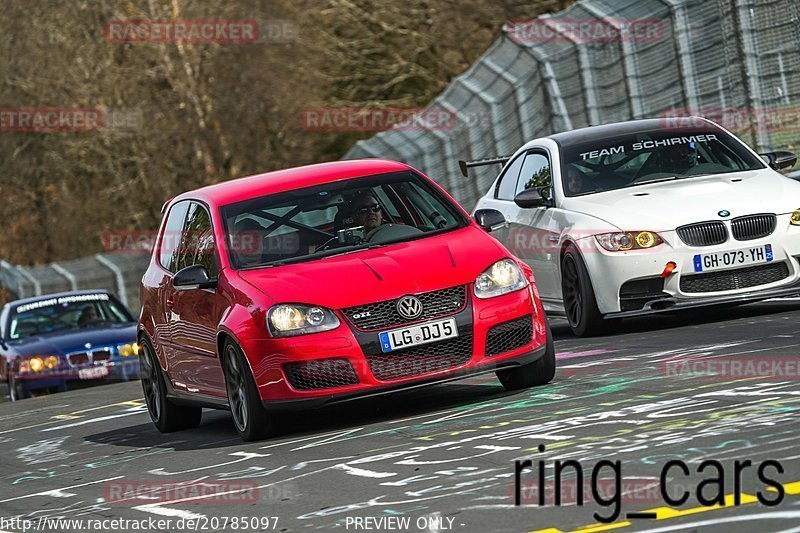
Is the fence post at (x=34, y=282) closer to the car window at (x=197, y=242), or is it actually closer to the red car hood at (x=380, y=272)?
the car window at (x=197, y=242)

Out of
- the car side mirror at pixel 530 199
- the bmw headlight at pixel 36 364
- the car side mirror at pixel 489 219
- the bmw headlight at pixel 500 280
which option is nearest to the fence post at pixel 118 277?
the bmw headlight at pixel 36 364

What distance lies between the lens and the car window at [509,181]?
51.2 feet

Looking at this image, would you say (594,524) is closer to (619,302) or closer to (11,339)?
(619,302)

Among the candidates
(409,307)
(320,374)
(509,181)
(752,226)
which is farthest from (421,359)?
(509,181)

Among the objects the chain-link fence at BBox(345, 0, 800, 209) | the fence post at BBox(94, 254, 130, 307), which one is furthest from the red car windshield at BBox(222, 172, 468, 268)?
the fence post at BBox(94, 254, 130, 307)

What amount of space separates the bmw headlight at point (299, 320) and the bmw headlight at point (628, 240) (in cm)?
367

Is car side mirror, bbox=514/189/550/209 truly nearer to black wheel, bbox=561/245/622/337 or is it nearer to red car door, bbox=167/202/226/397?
black wheel, bbox=561/245/622/337

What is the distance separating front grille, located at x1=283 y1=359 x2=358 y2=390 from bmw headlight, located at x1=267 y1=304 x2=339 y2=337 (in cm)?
18

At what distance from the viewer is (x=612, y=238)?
42.7 ft

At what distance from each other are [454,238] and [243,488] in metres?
2.75

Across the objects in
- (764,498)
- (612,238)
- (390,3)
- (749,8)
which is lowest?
(764,498)

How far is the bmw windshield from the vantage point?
46.2 ft

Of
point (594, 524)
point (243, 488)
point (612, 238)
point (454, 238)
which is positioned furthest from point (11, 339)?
point (594, 524)

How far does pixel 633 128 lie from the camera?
1466 cm
